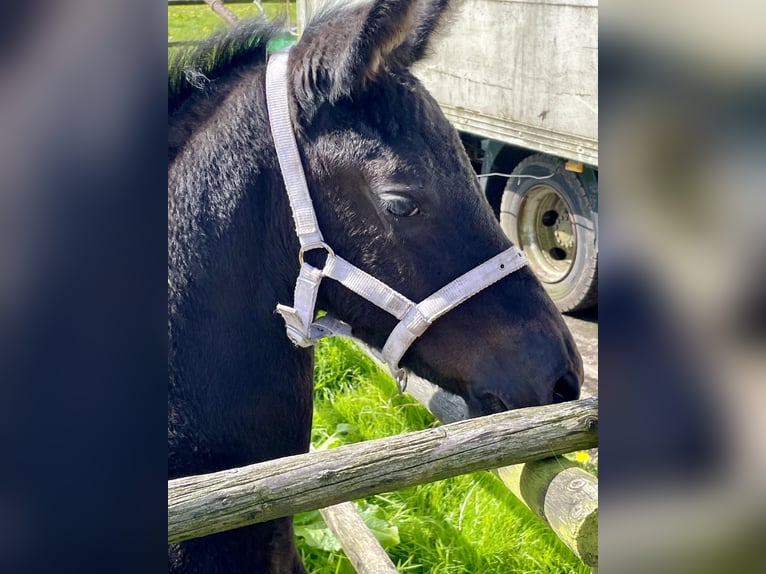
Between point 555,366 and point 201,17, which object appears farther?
Answer: point 201,17

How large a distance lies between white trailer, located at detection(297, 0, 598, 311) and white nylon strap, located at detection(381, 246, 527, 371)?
7.83ft

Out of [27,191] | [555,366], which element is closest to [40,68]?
[27,191]

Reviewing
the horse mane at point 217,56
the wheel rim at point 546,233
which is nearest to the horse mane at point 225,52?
the horse mane at point 217,56

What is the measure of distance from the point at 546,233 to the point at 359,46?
397 cm

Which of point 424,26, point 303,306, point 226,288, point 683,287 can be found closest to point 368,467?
point 303,306

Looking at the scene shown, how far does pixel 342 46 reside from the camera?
1.57 meters

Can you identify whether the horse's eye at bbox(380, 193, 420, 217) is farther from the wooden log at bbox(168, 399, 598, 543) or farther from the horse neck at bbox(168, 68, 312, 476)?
the wooden log at bbox(168, 399, 598, 543)

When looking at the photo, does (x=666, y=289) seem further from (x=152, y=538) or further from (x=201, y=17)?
(x=201, y=17)

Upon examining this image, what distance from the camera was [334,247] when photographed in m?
1.60

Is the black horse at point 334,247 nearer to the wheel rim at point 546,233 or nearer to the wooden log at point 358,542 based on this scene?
the wooden log at point 358,542

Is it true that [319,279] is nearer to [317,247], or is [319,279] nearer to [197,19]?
[317,247]

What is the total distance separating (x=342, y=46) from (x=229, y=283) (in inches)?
20.7

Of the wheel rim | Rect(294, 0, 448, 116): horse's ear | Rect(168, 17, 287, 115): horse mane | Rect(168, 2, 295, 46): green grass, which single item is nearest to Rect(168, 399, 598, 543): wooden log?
Rect(294, 0, 448, 116): horse's ear

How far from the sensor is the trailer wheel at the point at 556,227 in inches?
185
